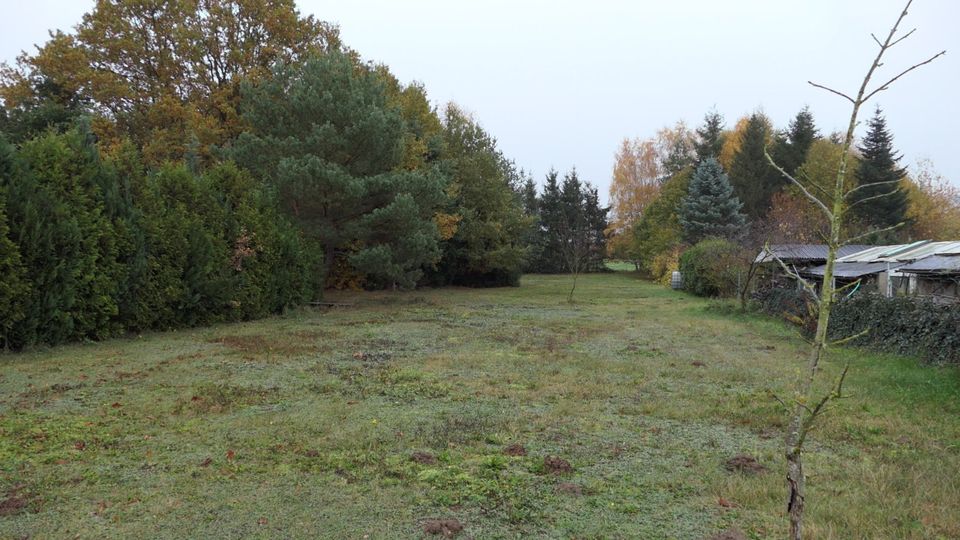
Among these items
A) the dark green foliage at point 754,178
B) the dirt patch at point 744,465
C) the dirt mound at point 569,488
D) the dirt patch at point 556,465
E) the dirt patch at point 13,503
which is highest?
the dark green foliage at point 754,178

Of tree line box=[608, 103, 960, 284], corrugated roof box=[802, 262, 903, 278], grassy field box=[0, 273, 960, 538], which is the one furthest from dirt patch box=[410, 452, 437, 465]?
tree line box=[608, 103, 960, 284]

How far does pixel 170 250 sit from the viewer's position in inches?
387

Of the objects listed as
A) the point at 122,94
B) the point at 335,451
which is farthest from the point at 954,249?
the point at 122,94

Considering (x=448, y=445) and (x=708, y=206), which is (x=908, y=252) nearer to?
(x=448, y=445)

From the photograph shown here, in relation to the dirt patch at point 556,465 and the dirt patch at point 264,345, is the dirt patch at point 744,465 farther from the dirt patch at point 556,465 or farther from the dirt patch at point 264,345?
the dirt patch at point 264,345

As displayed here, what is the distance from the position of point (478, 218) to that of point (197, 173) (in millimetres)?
12880

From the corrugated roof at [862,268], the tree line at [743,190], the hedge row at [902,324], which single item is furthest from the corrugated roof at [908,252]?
the tree line at [743,190]

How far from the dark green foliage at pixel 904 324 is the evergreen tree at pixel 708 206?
20339 millimetres

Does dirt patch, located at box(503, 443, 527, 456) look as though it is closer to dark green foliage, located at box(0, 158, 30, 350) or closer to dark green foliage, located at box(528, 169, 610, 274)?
dark green foliage, located at box(0, 158, 30, 350)

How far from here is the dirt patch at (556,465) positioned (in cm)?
354

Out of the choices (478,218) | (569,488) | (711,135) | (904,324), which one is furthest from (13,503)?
(711,135)

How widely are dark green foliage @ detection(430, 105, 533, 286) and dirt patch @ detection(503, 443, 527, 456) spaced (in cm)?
1992

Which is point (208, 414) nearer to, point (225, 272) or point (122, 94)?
point (225, 272)

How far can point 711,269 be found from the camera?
20.4 metres
